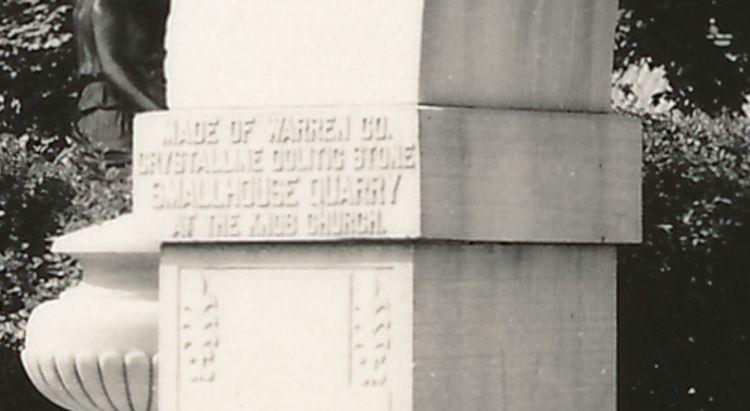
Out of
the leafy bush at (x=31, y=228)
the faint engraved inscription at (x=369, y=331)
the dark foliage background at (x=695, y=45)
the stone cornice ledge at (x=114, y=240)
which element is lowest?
the faint engraved inscription at (x=369, y=331)

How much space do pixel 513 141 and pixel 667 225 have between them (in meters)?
8.61

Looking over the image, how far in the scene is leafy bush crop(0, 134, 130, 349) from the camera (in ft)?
58.3

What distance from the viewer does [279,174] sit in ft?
29.6

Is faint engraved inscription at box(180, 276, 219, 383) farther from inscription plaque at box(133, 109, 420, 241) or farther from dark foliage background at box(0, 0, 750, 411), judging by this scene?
dark foliage background at box(0, 0, 750, 411)

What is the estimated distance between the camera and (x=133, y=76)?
522 inches

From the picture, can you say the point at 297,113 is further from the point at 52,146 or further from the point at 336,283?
the point at 52,146

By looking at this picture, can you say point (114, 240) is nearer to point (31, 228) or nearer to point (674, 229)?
point (674, 229)

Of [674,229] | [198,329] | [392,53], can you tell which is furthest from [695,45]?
[392,53]

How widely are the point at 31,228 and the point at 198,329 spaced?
9058mm

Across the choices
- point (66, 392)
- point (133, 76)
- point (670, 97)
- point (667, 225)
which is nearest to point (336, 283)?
point (66, 392)

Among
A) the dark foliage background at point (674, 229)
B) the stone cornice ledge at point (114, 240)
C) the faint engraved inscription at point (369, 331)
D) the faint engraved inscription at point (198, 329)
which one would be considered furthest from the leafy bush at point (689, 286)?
the faint engraved inscription at point (369, 331)

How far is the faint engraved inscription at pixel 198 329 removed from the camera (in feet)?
30.4

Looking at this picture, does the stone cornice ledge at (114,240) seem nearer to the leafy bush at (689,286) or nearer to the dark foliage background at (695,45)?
the leafy bush at (689,286)

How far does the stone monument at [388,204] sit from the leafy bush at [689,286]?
808 centimetres
